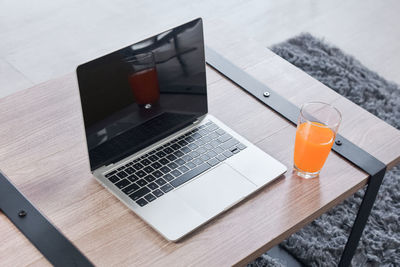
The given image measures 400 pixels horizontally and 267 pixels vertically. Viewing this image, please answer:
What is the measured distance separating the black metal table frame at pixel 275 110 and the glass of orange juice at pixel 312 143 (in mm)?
100

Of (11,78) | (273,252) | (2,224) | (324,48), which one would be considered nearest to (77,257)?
(2,224)

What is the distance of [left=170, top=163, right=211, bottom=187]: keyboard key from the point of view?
Result: 1168 mm

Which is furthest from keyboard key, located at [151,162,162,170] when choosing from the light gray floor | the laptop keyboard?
the light gray floor

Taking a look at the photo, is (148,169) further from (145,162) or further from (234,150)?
(234,150)

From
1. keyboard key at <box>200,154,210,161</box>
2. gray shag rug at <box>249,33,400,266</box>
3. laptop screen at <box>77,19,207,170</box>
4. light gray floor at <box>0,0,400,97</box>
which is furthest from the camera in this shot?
A: light gray floor at <box>0,0,400,97</box>

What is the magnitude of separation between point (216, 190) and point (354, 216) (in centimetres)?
80

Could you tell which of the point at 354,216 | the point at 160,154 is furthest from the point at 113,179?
the point at 354,216

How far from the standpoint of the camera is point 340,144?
129 cm

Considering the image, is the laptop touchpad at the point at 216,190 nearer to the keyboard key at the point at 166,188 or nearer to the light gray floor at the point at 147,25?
the keyboard key at the point at 166,188

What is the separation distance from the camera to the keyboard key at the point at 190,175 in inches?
46.0

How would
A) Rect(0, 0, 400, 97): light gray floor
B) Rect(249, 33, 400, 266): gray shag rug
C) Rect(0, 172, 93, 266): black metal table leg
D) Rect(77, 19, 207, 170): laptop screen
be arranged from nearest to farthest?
Rect(0, 172, 93, 266): black metal table leg < Rect(77, 19, 207, 170): laptop screen < Rect(249, 33, 400, 266): gray shag rug < Rect(0, 0, 400, 97): light gray floor

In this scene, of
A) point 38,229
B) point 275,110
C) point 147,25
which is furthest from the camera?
point 147,25

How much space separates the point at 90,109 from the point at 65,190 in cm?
18

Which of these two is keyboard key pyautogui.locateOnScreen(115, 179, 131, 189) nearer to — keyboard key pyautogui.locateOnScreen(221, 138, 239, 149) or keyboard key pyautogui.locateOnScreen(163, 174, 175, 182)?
keyboard key pyautogui.locateOnScreen(163, 174, 175, 182)
